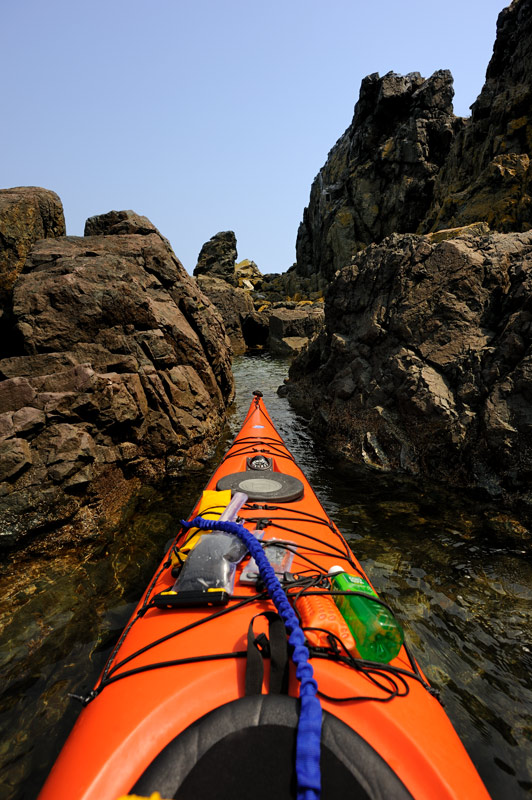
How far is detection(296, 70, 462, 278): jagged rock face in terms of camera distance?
120 feet

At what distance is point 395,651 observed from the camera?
204 cm

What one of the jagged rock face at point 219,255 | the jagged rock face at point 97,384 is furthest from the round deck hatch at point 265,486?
the jagged rock face at point 219,255

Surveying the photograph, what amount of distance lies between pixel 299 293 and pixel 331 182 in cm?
1762

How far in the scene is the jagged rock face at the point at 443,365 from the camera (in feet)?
17.1

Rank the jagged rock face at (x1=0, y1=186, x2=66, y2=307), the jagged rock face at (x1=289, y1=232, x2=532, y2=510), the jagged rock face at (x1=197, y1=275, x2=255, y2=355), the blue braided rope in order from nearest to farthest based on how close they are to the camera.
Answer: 1. the blue braided rope
2. the jagged rock face at (x1=289, y1=232, x2=532, y2=510)
3. the jagged rock face at (x1=0, y1=186, x2=66, y2=307)
4. the jagged rock face at (x1=197, y1=275, x2=255, y2=355)

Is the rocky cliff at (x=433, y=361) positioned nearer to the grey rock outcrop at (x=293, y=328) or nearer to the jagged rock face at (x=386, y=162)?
the grey rock outcrop at (x=293, y=328)

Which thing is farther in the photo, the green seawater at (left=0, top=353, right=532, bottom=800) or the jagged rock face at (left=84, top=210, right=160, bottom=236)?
the jagged rock face at (left=84, top=210, right=160, bottom=236)

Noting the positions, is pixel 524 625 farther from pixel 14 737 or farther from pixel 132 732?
pixel 14 737

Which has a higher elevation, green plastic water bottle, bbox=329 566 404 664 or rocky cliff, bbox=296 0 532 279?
rocky cliff, bbox=296 0 532 279

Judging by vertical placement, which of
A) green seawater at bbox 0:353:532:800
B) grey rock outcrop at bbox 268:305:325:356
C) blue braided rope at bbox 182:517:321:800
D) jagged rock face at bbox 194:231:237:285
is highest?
jagged rock face at bbox 194:231:237:285

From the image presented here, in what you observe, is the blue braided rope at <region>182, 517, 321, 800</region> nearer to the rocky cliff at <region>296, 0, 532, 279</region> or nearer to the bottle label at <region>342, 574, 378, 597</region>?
the bottle label at <region>342, 574, 378, 597</region>

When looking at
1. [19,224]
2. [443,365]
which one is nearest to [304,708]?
[443,365]

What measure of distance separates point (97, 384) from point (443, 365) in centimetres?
554

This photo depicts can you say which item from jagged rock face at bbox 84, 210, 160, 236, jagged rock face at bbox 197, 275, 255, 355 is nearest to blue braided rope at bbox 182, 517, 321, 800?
jagged rock face at bbox 84, 210, 160, 236
